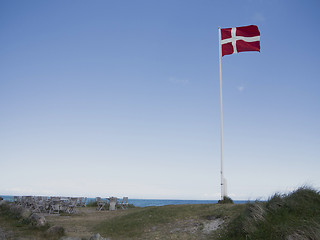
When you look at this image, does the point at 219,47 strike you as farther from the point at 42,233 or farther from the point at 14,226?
the point at 14,226

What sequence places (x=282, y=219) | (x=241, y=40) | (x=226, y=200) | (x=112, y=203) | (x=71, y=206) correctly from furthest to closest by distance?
(x=112, y=203)
(x=71, y=206)
(x=241, y=40)
(x=226, y=200)
(x=282, y=219)

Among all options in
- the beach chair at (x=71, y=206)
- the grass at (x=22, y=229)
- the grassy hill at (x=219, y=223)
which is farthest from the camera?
the beach chair at (x=71, y=206)

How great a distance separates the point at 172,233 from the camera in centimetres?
995

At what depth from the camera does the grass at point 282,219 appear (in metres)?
7.36

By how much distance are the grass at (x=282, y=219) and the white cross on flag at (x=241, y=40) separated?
8.78 meters

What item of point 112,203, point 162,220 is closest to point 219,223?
point 162,220

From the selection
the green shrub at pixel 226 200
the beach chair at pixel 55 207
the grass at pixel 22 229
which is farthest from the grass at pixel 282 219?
the beach chair at pixel 55 207

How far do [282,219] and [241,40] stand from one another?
35.5ft

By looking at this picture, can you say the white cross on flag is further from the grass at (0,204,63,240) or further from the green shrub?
the grass at (0,204,63,240)

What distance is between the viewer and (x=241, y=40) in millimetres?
15516

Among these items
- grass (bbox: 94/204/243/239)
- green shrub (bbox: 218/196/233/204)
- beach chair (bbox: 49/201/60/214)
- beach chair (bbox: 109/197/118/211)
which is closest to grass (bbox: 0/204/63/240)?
grass (bbox: 94/204/243/239)

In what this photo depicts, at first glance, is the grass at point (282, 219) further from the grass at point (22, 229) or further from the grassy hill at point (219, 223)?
the grass at point (22, 229)

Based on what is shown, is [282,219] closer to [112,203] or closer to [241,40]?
[241,40]

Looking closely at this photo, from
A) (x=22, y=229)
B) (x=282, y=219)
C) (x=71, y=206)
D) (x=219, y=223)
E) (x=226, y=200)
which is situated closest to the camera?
(x=282, y=219)
